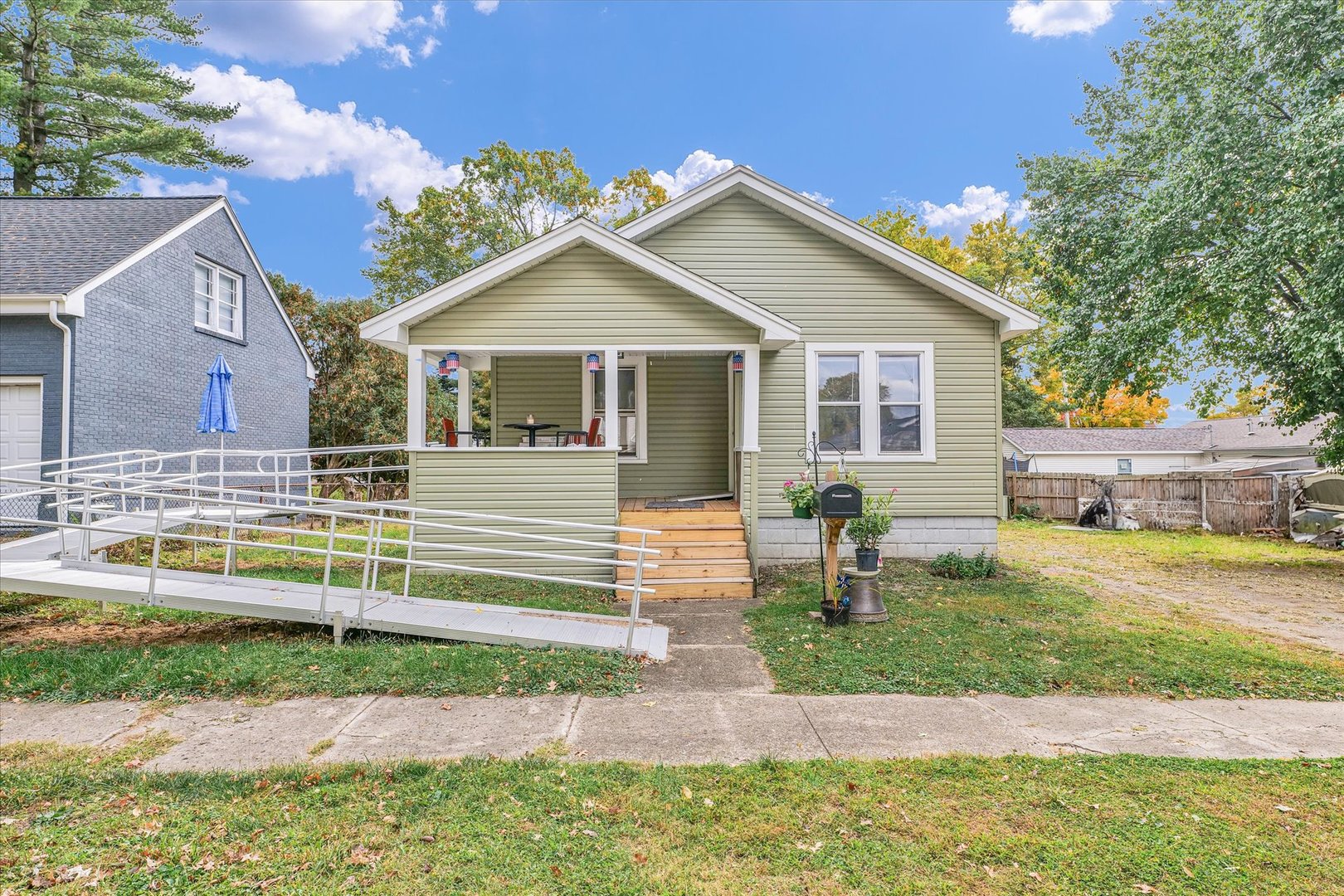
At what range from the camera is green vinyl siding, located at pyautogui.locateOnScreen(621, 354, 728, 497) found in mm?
11039

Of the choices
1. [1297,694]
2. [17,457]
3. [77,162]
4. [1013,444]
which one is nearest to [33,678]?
[17,457]

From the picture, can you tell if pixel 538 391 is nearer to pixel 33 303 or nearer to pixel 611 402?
pixel 611 402

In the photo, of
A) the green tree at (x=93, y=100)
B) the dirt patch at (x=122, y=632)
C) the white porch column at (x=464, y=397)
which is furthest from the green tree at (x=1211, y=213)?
the green tree at (x=93, y=100)

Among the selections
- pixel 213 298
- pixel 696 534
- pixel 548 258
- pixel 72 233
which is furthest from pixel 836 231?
pixel 72 233

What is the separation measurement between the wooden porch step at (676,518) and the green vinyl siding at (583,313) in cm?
230

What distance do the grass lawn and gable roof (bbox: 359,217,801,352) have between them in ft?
12.3

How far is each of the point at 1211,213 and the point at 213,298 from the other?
62.2 ft

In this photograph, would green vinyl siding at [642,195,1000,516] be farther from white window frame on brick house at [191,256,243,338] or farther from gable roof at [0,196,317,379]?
white window frame on brick house at [191,256,243,338]

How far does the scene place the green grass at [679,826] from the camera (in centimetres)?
274

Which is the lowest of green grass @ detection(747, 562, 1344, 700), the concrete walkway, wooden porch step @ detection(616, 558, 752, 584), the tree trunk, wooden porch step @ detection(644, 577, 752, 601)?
the concrete walkway

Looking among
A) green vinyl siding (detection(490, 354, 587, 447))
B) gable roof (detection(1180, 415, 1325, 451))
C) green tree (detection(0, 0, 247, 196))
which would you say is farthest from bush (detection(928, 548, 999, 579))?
gable roof (detection(1180, 415, 1325, 451))

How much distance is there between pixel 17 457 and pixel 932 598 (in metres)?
13.4

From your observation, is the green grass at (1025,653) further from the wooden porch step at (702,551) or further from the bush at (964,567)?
the bush at (964,567)

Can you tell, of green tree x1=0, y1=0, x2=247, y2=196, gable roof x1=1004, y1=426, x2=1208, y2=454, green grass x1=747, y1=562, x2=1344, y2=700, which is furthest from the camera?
gable roof x1=1004, y1=426, x2=1208, y2=454
